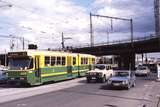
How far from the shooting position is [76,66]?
1586 inches

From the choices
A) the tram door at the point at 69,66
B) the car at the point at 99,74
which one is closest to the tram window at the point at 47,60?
the car at the point at 99,74

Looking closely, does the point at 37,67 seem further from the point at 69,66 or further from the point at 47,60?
the point at 69,66

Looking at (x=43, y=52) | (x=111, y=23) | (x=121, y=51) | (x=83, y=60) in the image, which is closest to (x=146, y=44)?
(x=121, y=51)

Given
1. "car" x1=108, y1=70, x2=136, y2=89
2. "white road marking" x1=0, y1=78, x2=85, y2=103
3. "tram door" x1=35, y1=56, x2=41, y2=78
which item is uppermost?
"tram door" x1=35, y1=56, x2=41, y2=78

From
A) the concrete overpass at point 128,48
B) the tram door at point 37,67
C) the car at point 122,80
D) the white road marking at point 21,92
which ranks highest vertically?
the concrete overpass at point 128,48

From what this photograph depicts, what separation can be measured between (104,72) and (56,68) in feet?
15.3

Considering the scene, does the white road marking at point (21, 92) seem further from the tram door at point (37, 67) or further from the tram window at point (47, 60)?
the tram window at point (47, 60)

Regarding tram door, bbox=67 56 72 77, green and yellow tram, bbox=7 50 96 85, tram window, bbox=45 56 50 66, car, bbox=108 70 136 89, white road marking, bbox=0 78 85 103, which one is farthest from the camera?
tram door, bbox=67 56 72 77

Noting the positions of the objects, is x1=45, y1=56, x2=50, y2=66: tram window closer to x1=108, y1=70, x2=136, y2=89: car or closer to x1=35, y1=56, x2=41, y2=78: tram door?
x1=35, y1=56, x2=41, y2=78: tram door

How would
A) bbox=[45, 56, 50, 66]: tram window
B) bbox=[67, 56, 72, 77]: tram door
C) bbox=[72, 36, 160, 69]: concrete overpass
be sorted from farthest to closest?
bbox=[72, 36, 160, 69]: concrete overpass
bbox=[67, 56, 72, 77]: tram door
bbox=[45, 56, 50, 66]: tram window

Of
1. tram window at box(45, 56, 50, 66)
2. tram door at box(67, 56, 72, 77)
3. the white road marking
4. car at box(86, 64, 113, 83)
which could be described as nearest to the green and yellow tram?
tram window at box(45, 56, 50, 66)

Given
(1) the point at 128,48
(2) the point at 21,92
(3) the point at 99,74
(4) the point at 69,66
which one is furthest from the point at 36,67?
(1) the point at 128,48

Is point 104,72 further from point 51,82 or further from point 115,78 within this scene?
point 115,78

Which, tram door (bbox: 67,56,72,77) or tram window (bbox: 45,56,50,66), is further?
tram door (bbox: 67,56,72,77)
